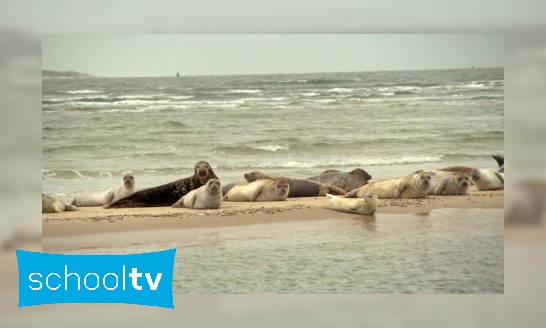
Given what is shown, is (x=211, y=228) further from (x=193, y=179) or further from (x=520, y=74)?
(x=520, y=74)

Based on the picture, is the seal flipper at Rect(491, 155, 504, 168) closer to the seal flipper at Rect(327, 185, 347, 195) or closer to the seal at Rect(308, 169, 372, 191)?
the seal at Rect(308, 169, 372, 191)

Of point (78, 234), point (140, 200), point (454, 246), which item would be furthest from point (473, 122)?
point (78, 234)

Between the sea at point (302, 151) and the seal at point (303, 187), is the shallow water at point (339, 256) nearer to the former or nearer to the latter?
the sea at point (302, 151)

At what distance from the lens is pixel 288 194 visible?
26.1 feet

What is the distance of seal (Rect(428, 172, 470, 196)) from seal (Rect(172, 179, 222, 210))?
1750mm

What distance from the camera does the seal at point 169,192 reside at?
777 centimetres

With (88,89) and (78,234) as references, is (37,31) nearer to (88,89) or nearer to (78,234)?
(88,89)

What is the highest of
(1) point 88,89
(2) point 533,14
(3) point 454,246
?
(2) point 533,14

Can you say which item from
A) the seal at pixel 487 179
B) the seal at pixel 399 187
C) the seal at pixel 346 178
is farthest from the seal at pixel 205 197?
the seal at pixel 487 179

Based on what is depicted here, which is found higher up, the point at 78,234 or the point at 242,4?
the point at 242,4

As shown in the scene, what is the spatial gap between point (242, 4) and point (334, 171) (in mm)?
1526

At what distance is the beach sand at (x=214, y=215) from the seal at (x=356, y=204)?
6 cm

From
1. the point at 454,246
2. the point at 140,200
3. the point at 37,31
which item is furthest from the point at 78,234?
the point at 454,246

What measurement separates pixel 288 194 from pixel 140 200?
1.20 m
